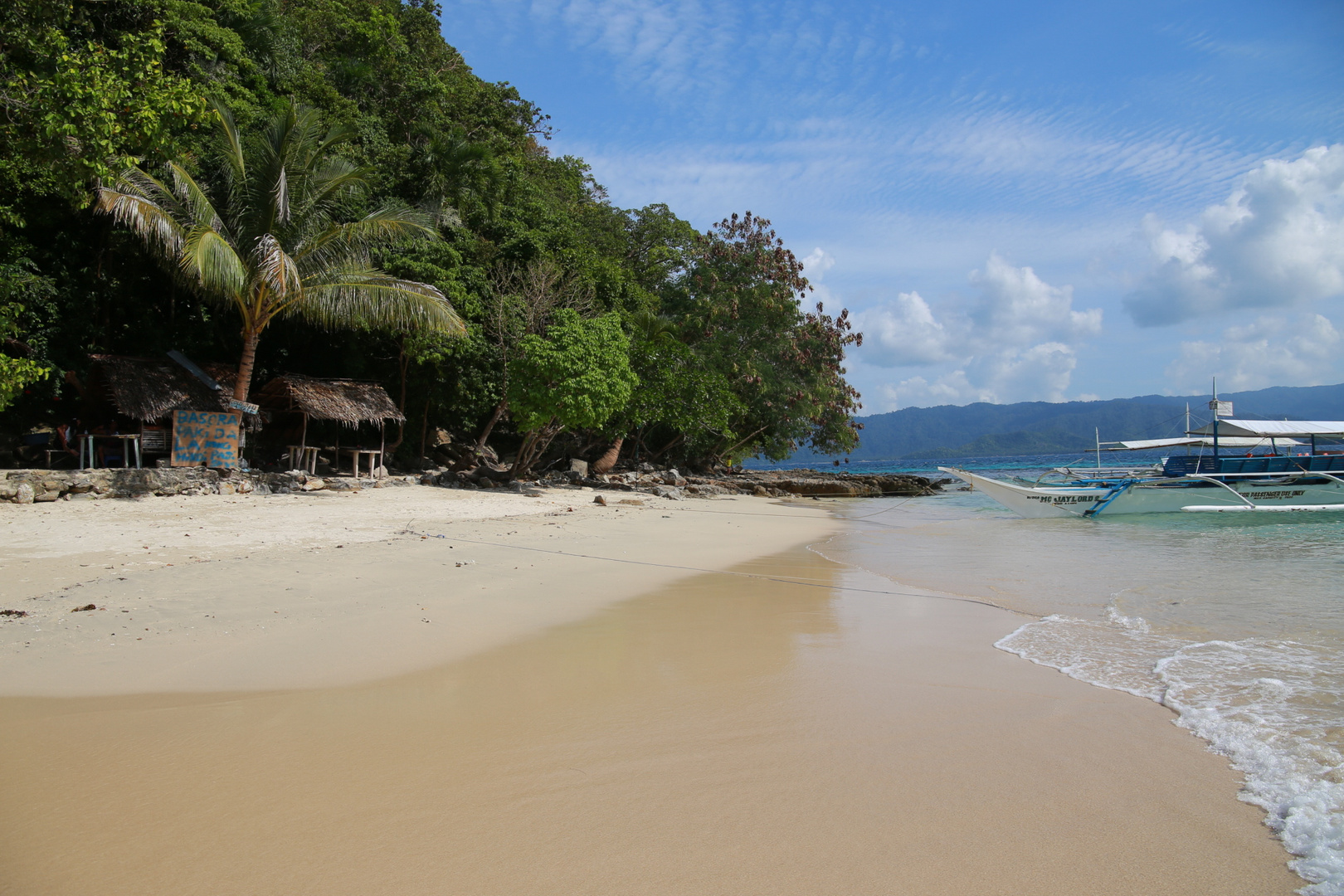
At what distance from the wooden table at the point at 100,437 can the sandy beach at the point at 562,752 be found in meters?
7.59

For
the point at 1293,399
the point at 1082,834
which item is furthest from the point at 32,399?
the point at 1293,399

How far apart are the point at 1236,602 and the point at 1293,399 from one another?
15419 centimetres

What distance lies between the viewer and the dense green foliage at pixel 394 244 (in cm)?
809

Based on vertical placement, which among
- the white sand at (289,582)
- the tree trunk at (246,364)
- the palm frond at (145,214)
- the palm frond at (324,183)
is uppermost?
the palm frond at (324,183)

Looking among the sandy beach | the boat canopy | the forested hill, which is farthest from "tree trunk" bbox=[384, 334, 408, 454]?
the forested hill

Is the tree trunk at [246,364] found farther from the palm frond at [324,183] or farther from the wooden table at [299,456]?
the palm frond at [324,183]

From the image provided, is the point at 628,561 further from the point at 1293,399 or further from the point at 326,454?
the point at 1293,399

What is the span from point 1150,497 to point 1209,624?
11885mm

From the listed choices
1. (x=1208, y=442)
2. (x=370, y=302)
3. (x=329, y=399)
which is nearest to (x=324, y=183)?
(x=370, y=302)

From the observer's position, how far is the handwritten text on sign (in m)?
12.9

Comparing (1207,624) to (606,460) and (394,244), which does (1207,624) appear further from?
(606,460)

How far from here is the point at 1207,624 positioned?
562 cm

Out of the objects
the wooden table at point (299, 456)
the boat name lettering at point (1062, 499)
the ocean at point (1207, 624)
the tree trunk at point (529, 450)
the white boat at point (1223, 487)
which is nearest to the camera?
the ocean at point (1207, 624)

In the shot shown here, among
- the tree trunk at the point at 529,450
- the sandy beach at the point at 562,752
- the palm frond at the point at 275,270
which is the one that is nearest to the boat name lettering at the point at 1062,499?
the tree trunk at the point at 529,450
